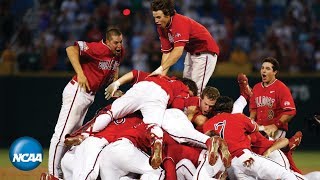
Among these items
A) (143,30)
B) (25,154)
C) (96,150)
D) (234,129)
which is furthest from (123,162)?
(143,30)

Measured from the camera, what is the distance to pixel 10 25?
1736 cm

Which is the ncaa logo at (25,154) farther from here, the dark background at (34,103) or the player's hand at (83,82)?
the dark background at (34,103)

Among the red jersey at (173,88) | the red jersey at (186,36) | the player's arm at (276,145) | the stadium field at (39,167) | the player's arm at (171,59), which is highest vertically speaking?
the red jersey at (186,36)

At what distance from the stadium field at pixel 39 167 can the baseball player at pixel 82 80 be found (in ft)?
3.21

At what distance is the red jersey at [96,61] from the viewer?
37.0 feet

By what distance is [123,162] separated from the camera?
31.6 ft

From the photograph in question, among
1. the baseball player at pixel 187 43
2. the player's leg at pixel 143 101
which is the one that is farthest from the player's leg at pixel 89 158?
the baseball player at pixel 187 43

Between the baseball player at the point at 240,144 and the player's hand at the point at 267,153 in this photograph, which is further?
the player's hand at the point at 267,153

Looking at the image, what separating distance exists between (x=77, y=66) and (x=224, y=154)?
8.67ft

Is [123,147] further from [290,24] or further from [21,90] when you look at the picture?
[290,24]

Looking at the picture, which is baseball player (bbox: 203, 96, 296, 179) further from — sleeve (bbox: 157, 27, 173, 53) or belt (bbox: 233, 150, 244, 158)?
sleeve (bbox: 157, 27, 173, 53)

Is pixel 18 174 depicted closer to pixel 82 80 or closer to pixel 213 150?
pixel 82 80

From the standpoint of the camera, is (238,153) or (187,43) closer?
(238,153)

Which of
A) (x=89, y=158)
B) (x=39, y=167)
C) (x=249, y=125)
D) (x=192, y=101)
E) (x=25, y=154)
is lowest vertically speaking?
(x=39, y=167)
